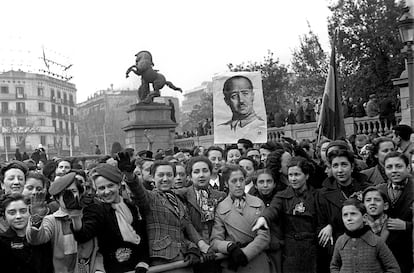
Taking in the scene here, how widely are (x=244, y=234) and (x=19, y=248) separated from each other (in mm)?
1968

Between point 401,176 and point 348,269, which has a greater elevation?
point 401,176

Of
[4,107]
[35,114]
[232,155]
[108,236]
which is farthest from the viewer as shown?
[35,114]

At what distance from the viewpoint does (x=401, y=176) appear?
496 cm

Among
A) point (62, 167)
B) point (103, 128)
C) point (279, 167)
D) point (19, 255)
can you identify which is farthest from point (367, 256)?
point (103, 128)

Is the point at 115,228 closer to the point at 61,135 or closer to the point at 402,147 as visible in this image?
the point at 402,147

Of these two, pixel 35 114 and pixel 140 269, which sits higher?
pixel 35 114

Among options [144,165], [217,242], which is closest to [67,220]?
[217,242]

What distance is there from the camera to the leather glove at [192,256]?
4.57 meters

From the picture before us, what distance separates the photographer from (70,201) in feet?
13.7

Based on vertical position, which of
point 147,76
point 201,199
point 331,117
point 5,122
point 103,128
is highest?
point 5,122

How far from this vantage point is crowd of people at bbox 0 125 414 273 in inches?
166

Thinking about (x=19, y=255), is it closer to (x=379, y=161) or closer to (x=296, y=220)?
(x=296, y=220)

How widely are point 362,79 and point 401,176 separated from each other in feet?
73.4

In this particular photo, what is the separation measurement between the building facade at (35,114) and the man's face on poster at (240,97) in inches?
2858
